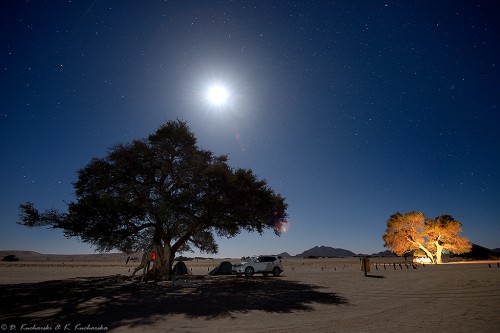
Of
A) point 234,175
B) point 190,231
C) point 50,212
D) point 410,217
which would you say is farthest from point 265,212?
point 410,217

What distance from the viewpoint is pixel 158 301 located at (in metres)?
13.8

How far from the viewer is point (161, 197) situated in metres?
22.6

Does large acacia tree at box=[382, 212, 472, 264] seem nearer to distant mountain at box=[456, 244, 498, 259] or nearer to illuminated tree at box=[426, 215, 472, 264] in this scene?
illuminated tree at box=[426, 215, 472, 264]

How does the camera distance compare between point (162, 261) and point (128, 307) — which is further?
point (162, 261)

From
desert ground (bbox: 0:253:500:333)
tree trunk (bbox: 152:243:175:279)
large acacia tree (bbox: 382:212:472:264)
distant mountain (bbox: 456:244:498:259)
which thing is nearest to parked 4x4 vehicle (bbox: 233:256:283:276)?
tree trunk (bbox: 152:243:175:279)

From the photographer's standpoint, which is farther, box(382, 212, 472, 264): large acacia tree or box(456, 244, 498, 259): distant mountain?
box(456, 244, 498, 259): distant mountain

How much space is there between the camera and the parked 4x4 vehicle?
30875mm

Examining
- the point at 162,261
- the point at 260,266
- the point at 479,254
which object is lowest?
the point at 260,266

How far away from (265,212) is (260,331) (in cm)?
1609

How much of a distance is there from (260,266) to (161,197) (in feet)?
51.1

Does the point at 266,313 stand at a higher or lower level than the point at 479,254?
lower

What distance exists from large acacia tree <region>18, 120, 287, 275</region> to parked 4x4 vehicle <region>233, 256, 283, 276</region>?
629 cm

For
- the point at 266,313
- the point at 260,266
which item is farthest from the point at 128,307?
the point at 260,266

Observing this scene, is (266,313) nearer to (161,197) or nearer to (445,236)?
(161,197)
